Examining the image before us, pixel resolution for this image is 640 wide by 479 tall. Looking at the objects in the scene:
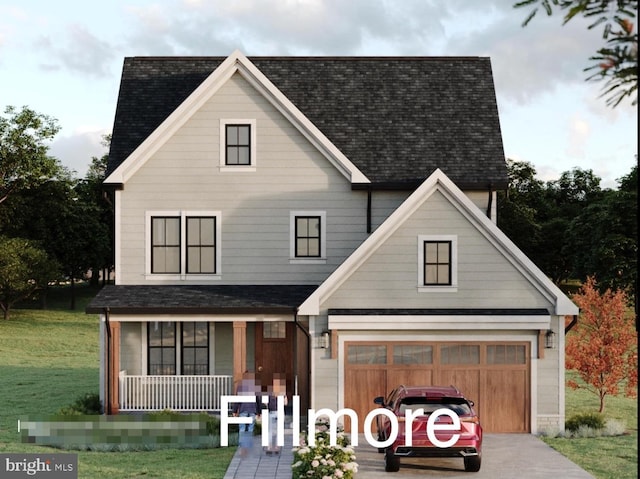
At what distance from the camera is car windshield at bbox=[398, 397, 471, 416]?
17.1 metres

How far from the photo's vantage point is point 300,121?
81.0 feet

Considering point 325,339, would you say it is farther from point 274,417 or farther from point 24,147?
point 24,147

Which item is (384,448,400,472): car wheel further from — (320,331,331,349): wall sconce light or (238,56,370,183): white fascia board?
(238,56,370,183): white fascia board

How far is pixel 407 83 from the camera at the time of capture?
90.6ft

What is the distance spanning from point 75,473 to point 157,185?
968 centimetres

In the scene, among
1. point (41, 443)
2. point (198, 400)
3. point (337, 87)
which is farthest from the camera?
point (337, 87)

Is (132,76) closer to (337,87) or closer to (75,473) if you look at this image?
(337,87)

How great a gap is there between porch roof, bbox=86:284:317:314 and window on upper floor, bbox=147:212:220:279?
497 mm

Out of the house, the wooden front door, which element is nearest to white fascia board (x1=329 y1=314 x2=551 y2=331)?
the house

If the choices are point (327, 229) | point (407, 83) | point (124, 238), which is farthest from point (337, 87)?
point (124, 238)

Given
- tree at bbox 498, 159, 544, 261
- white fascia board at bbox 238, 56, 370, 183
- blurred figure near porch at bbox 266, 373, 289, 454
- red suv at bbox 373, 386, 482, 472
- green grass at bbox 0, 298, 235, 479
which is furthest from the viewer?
tree at bbox 498, 159, 544, 261

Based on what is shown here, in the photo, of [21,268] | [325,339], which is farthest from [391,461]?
[21,268]

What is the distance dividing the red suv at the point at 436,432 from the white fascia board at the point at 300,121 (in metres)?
8.66

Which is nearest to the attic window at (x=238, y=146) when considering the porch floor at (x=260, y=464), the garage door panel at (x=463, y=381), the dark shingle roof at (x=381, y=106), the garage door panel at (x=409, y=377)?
the dark shingle roof at (x=381, y=106)
